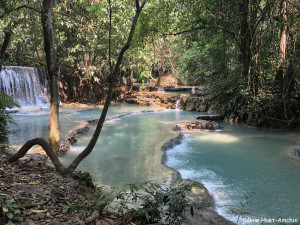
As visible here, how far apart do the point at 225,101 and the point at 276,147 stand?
528 centimetres

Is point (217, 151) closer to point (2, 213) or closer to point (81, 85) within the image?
point (2, 213)

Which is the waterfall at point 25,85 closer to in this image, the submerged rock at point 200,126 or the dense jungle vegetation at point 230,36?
the dense jungle vegetation at point 230,36

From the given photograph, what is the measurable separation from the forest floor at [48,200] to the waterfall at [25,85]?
13280mm

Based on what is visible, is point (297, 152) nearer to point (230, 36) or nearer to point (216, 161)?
point (216, 161)

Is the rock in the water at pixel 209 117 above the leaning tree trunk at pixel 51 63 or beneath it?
beneath

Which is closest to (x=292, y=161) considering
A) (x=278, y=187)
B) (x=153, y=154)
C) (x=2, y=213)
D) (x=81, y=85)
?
(x=278, y=187)

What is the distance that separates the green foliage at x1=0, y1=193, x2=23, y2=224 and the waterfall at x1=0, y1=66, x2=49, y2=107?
14224mm

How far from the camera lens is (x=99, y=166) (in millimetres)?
6121

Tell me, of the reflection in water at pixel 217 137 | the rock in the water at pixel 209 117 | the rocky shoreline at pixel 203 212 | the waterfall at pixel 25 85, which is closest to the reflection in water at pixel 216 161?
the reflection in water at pixel 217 137

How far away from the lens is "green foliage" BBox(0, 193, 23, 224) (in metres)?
2.04

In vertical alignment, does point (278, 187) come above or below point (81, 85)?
below

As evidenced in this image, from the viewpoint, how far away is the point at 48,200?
262 cm

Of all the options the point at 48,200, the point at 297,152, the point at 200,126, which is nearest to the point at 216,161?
the point at 297,152

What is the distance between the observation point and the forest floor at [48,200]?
219 cm
